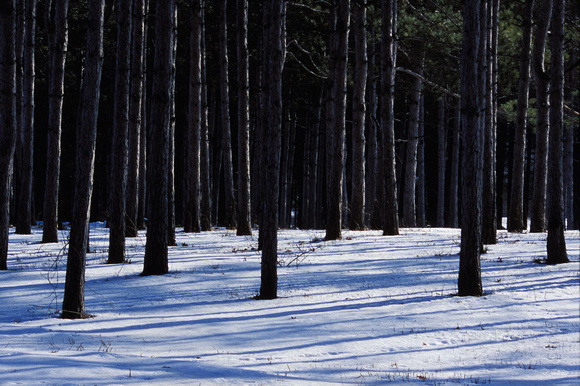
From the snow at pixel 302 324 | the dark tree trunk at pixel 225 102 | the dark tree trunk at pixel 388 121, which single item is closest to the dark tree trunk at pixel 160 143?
the snow at pixel 302 324

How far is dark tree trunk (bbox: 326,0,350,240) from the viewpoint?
15.9 metres

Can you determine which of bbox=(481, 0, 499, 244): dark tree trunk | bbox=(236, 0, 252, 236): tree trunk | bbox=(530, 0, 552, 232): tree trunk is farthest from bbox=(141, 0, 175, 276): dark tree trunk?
bbox=(530, 0, 552, 232): tree trunk

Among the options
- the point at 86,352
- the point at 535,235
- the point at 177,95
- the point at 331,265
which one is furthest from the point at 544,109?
the point at 177,95

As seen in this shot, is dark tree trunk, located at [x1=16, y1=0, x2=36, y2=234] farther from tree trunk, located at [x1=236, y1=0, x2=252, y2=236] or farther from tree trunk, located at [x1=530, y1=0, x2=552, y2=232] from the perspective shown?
tree trunk, located at [x1=530, y1=0, x2=552, y2=232]

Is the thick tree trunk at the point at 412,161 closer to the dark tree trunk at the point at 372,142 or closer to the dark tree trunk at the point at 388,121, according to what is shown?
the dark tree trunk at the point at 372,142

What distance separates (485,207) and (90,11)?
10284mm

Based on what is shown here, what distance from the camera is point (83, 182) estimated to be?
8.30 meters

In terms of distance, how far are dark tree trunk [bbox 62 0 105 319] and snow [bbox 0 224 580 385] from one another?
0.45 m

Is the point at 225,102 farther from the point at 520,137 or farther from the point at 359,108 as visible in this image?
the point at 520,137

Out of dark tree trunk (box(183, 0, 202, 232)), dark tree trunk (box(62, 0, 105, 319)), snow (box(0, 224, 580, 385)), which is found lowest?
snow (box(0, 224, 580, 385))

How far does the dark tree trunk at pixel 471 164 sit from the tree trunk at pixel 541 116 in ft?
17.1

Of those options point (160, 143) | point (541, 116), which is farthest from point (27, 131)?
point (541, 116)

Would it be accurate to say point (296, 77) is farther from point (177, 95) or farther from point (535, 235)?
point (535, 235)

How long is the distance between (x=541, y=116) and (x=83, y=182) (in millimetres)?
13728
